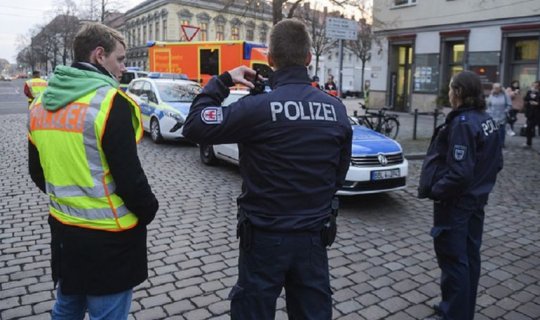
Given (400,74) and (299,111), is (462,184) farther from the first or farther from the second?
(400,74)

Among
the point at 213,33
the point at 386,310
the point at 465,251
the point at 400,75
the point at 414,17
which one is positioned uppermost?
the point at 213,33

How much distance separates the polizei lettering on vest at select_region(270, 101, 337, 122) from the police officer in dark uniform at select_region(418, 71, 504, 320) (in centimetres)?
138

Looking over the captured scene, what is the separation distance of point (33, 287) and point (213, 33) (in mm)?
60174

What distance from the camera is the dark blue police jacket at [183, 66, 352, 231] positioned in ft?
7.54

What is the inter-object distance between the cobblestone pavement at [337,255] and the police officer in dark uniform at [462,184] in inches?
21.9

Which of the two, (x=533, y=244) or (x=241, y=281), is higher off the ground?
(x=241, y=281)

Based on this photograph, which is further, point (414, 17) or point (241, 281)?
point (414, 17)

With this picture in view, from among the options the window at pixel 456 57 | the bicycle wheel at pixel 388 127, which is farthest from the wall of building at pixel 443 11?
the bicycle wheel at pixel 388 127

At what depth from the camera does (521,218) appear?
6.67 m

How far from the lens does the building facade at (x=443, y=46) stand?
20.2m

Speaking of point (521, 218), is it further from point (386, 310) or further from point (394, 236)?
point (386, 310)

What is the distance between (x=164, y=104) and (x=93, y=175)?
10.5m

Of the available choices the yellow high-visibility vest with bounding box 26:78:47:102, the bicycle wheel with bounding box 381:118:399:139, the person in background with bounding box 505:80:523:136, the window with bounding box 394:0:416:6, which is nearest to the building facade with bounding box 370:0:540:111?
the window with bounding box 394:0:416:6

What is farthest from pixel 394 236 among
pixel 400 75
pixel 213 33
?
pixel 213 33
